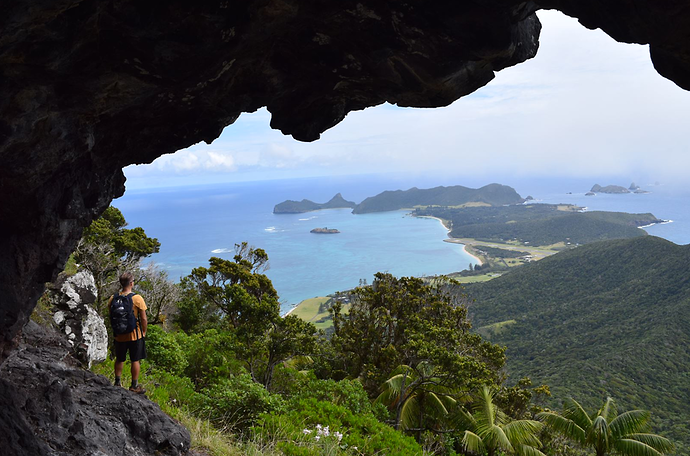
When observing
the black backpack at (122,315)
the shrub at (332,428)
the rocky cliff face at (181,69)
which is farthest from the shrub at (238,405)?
the rocky cliff face at (181,69)

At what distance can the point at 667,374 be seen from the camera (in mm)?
35281

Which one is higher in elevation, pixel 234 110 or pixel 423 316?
pixel 234 110

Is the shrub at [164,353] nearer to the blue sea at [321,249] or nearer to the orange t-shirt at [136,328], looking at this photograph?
the orange t-shirt at [136,328]

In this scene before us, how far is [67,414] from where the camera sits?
4.70m

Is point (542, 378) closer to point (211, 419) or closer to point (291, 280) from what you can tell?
point (211, 419)

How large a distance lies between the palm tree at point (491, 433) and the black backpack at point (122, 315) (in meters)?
10.1

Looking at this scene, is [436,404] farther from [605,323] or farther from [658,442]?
[605,323]

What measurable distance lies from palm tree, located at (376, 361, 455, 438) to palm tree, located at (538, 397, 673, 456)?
427cm

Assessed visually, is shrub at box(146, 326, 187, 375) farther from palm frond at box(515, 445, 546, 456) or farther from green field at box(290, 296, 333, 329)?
green field at box(290, 296, 333, 329)

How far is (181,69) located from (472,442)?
1201 cm

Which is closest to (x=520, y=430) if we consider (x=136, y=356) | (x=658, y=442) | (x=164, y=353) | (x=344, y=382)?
(x=658, y=442)

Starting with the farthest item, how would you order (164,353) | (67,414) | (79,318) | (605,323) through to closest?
(605,323) → (164,353) → (79,318) → (67,414)

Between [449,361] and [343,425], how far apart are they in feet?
15.8

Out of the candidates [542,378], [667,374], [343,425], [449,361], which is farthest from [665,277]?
[343,425]
